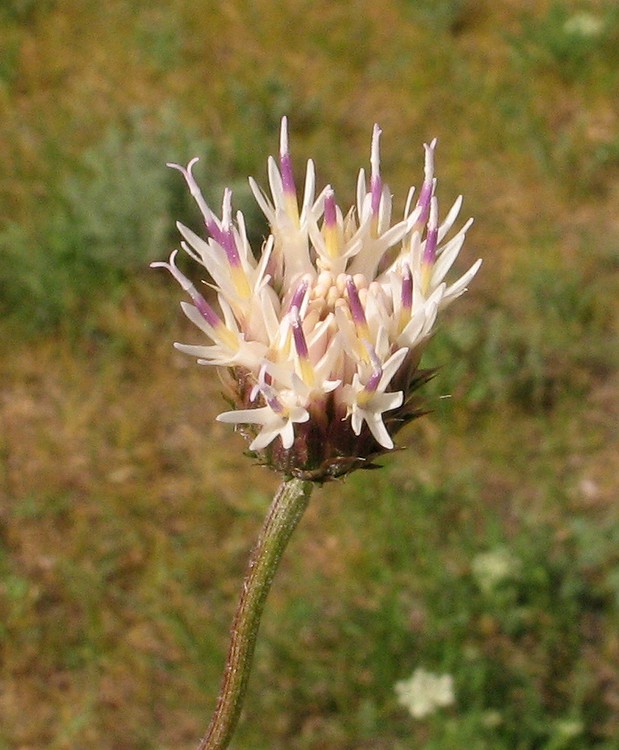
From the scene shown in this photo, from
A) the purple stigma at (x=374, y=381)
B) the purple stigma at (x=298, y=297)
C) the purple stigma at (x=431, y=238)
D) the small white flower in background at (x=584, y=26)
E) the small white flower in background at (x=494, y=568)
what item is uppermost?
the small white flower in background at (x=584, y=26)

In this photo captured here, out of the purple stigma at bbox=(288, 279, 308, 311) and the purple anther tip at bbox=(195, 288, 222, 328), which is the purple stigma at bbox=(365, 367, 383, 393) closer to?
the purple stigma at bbox=(288, 279, 308, 311)

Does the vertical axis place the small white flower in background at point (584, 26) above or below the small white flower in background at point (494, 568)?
above

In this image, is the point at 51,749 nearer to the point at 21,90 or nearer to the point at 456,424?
the point at 456,424

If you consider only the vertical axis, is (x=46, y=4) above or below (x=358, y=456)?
above

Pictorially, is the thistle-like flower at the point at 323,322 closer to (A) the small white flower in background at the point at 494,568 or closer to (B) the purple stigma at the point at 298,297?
(B) the purple stigma at the point at 298,297

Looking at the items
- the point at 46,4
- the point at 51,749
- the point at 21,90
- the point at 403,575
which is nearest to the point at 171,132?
the point at 21,90

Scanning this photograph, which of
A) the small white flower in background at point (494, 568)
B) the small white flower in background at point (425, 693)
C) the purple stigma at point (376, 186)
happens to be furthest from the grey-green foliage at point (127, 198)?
the purple stigma at point (376, 186)
